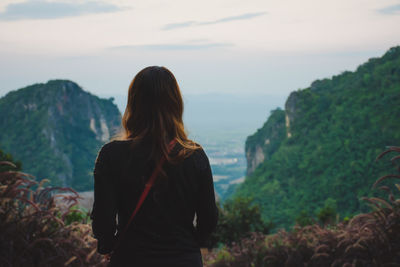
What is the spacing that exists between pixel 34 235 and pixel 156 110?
2605 mm

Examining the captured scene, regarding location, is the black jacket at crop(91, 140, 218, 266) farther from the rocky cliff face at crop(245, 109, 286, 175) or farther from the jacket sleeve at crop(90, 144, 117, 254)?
the rocky cliff face at crop(245, 109, 286, 175)

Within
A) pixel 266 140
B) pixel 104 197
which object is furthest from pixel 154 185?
pixel 266 140

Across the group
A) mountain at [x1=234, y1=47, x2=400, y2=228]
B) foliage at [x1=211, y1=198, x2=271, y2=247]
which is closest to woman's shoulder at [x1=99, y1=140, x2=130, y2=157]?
foliage at [x1=211, y1=198, x2=271, y2=247]

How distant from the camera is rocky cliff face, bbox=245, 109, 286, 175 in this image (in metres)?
65.1

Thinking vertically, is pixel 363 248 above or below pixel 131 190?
below

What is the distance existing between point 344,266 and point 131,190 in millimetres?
3292

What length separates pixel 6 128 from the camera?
7625 cm

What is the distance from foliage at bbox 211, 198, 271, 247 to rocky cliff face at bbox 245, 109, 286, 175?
4570cm

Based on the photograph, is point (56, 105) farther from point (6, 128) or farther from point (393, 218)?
point (393, 218)

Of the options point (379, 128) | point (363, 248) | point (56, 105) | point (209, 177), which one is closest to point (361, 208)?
point (379, 128)

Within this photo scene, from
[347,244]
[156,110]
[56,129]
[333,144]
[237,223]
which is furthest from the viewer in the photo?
[56,129]

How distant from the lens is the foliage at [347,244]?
4777 millimetres

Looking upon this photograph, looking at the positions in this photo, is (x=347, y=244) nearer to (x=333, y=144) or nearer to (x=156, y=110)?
(x=156, y=110)

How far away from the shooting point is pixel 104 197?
7.18 feet
